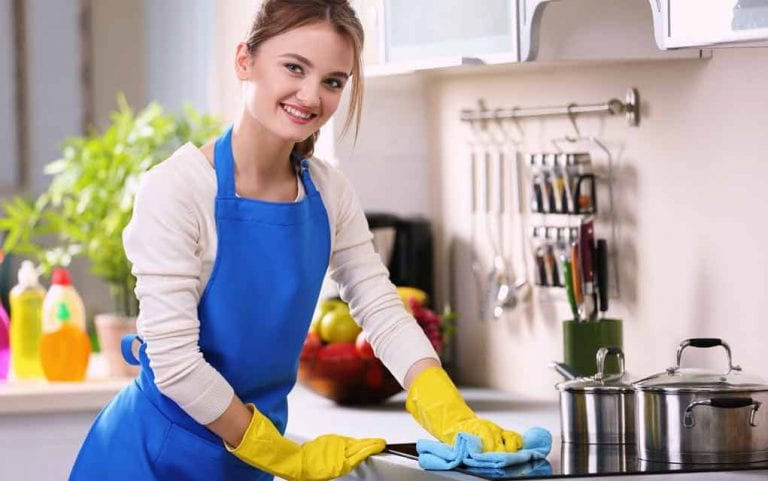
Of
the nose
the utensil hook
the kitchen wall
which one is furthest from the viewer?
the utensil hook

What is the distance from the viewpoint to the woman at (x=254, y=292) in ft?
5.97

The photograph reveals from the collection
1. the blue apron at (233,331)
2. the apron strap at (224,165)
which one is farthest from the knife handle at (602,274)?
the apron strap at (224,165)

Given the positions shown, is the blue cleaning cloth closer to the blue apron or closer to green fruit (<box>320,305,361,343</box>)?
the blue apron

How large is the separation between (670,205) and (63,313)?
1255 mm

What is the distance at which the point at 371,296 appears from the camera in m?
2.03

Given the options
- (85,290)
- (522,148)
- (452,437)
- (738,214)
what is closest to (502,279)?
(522,148)

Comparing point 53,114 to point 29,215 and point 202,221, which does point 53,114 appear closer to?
point 29,215

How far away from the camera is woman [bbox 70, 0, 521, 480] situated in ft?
Result: 5.97

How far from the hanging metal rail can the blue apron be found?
0.74 m

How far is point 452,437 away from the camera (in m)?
1.89

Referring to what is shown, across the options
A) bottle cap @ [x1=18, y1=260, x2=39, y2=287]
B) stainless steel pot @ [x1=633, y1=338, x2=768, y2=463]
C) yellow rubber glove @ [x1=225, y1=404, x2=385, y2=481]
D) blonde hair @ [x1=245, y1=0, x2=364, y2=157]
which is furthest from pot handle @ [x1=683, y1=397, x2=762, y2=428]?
bottle cap @ [x1=18, y1=260, x2=39, y2=287]

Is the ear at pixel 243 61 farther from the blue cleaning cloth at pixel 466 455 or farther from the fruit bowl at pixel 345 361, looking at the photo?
the fruit bowl at pixel 345 361

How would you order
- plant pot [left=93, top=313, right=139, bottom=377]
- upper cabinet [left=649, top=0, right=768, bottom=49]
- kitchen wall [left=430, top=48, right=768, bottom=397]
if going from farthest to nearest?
plant pot [left=93, top=313, right=139, bottom=377]
kitchen wall [left=430, top=48, right=768, bottom=397]
upper cabinet [left=649, top=0, right=768, bottom=49]

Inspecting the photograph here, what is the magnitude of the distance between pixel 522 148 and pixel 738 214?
2.08 feet
